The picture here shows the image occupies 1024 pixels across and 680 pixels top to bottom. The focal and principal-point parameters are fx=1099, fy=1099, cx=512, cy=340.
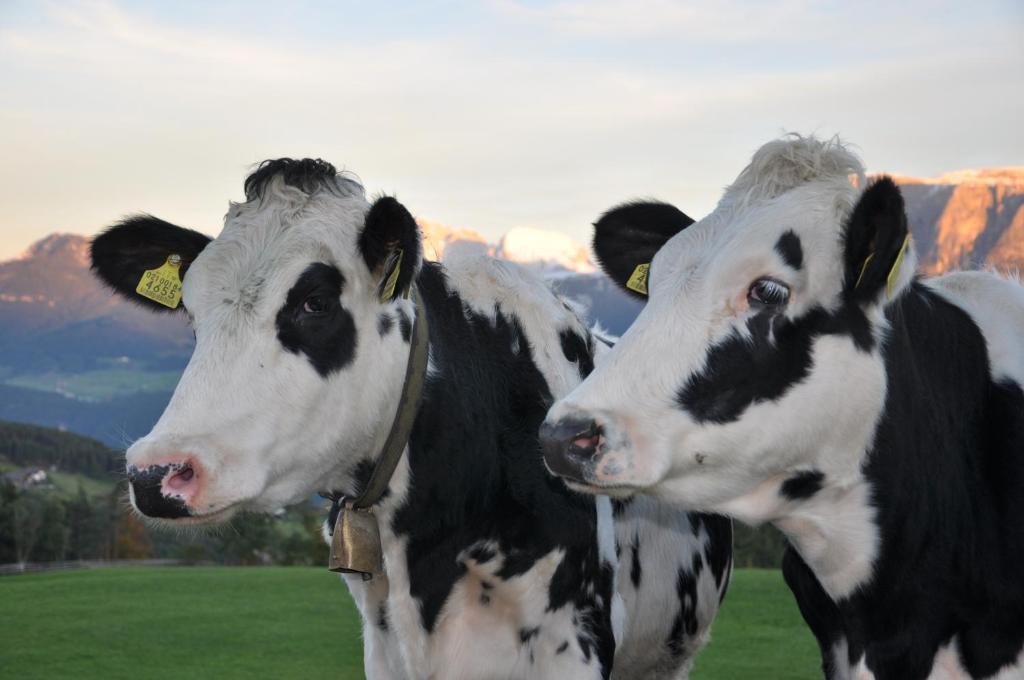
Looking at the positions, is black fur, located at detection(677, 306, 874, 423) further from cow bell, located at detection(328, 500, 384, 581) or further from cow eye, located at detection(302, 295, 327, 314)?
cow bell, located at detection(328, 500, 384, 581)

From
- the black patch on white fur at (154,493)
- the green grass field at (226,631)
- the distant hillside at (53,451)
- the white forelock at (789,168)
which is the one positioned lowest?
the distant hillside at (53,451)

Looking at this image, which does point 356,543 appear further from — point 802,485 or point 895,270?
point 895,270

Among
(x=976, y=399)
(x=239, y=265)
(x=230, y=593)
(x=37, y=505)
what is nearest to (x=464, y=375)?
(x=239, y=265)

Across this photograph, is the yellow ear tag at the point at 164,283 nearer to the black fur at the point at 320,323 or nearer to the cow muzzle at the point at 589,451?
the black fur at the point at 320,323

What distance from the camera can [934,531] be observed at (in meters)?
3.23

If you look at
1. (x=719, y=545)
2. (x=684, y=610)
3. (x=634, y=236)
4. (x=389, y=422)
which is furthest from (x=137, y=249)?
(x=719, y=545)

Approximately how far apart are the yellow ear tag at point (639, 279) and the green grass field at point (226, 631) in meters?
5.62

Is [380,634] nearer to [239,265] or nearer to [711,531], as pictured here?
[239,265]

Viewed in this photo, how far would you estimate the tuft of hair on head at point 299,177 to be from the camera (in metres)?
4.00

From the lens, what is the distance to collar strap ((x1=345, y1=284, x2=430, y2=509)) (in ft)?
12.4

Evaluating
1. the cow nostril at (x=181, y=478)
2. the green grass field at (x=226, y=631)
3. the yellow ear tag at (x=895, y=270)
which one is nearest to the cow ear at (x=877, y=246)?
the yellow ear tag at (x=895, y=270)

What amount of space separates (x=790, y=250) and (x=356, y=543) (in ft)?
5.96

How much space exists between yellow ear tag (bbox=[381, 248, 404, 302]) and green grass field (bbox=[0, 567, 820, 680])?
238 inches

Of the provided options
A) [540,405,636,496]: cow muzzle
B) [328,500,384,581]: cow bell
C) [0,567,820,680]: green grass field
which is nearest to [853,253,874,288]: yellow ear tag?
[540,405,636,496]: cow muzzle
